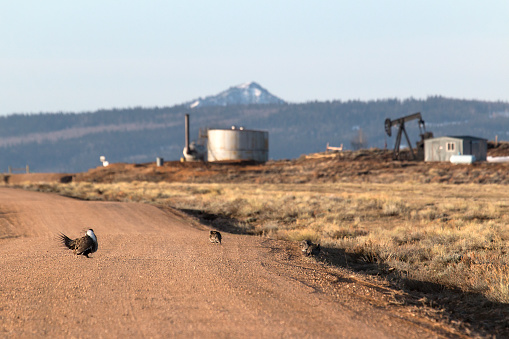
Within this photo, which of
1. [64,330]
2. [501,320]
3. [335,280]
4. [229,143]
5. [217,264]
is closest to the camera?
[64,330]

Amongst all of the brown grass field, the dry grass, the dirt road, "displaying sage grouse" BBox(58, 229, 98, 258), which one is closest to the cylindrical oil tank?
the brown grass field

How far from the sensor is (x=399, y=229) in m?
19.6

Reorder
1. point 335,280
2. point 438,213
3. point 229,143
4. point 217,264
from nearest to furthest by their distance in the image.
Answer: point 335,280 → point 217,264 → point 438,213 → point 229,143

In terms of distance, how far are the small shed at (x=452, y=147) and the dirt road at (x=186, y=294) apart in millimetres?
57505

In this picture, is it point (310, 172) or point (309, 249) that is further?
point (310, 172)

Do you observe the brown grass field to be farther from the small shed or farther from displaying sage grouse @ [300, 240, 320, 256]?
the small shed

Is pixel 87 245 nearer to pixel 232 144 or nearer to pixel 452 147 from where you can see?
pixel 452 147

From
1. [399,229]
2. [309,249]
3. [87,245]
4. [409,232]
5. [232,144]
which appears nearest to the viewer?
[87,245]

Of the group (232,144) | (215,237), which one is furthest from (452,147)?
(215,237)

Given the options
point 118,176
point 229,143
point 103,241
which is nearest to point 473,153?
point 229,143

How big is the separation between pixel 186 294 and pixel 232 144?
79.0 meters

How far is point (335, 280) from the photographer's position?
10.4 m

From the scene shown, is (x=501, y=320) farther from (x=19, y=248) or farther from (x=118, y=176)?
(x=118, y=176)

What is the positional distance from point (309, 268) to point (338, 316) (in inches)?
153
